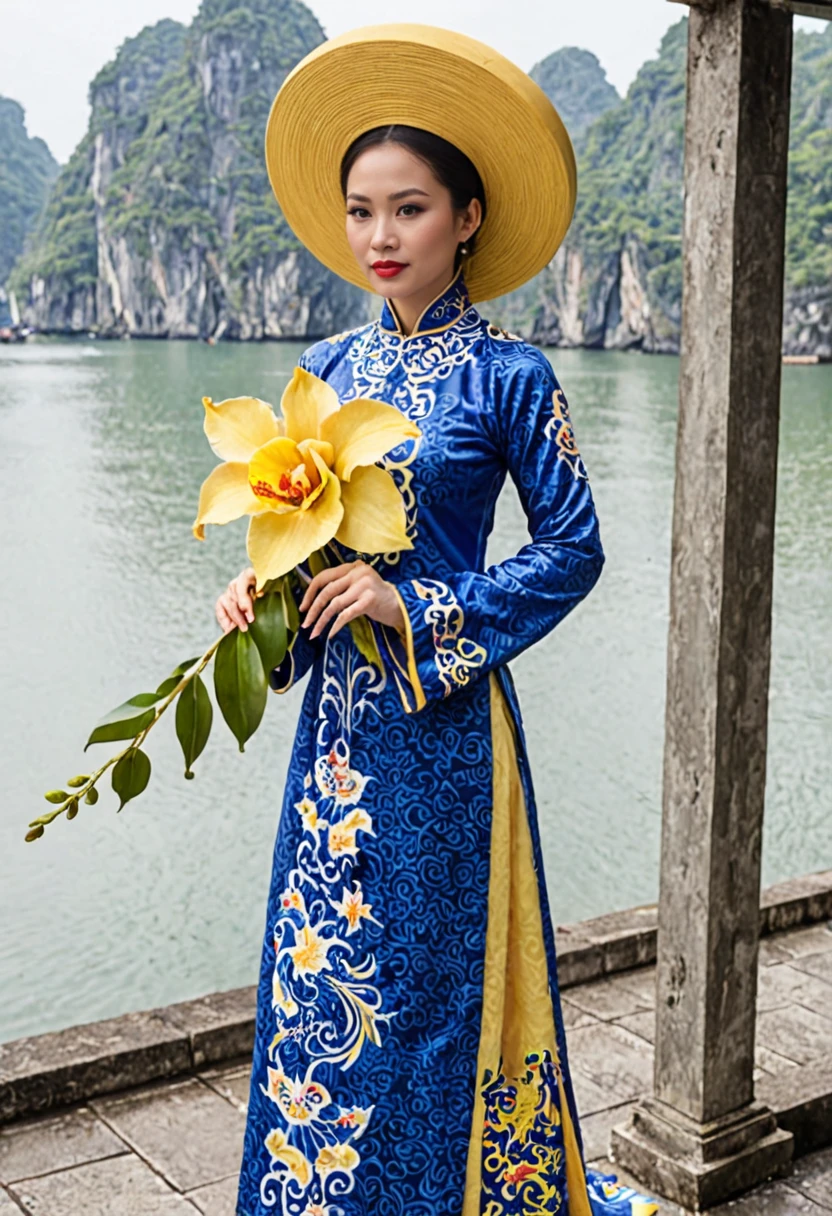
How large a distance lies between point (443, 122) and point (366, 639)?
21.1 inches

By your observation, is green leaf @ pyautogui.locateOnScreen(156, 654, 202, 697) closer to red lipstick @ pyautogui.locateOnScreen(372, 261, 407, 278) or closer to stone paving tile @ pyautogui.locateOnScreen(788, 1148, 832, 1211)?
red lipstick @ pyautogui.locateOnScreen(372, 261, 407, 278)

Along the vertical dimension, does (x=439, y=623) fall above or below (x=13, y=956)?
above

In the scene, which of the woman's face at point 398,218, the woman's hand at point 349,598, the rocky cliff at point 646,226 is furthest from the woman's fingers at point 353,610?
the rocky cliff at point 646,226

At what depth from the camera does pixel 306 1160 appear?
153 centimetres

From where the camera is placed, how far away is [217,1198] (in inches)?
82.0

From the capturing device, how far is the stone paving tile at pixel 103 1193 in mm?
2047

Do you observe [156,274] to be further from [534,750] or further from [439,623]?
[439,623]

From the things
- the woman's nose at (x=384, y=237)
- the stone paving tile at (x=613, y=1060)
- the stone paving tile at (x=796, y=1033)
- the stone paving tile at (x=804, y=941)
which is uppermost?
the woman's nose at (x=384, y=237)

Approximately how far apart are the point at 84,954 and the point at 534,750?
3.02m

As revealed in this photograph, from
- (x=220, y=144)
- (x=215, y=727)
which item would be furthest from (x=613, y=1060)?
(x=220, y=144)

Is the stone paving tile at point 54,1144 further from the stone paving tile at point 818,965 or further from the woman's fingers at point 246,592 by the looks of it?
the stone paving tile at point 818,965

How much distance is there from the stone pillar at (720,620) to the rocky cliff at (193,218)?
4530 cm

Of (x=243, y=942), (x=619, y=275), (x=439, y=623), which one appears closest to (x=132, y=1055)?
(x=439, y=623)

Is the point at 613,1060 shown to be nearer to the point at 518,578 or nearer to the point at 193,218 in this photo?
the point at 518,578
